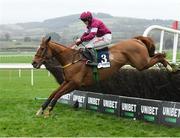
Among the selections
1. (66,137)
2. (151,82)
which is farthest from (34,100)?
(66,137)

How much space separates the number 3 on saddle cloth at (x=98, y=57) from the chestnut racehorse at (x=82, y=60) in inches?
3.3

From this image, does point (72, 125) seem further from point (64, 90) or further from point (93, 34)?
point (93, 34)

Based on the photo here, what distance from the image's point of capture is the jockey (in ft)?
25.4

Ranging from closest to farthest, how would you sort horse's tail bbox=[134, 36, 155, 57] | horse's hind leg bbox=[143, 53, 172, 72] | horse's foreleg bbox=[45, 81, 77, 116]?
horse's foreleg bbox=[45, 81, 77, 116] < horse's hind leg bbox=[143, 53, 172, 72] < horse's tail bbox=[134, 36, 155, 57]

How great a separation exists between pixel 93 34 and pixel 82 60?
52cm

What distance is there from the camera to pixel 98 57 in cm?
770

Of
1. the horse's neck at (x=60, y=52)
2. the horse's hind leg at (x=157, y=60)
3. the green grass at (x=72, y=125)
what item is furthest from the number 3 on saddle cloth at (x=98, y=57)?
the green grass at (x=72, y=125)

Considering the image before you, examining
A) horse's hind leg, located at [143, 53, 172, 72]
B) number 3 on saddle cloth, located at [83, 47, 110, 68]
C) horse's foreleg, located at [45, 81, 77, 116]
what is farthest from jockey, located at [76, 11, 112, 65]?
horse's hind leg, located at [143, 53, 172, 72]

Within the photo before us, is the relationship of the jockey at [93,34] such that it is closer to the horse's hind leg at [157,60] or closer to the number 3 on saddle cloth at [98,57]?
the number 3 on saddle cloth at [98,57]

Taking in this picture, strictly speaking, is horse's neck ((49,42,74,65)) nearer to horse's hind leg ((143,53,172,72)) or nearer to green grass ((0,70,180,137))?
green grass ((0,70,180,137))

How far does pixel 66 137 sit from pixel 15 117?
2.05 meters

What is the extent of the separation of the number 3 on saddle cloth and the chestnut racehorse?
84 millimetres

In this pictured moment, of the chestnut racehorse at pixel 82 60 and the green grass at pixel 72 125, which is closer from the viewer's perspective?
the green grass at pixel 72 125

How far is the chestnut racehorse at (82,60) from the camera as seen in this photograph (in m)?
7.75
